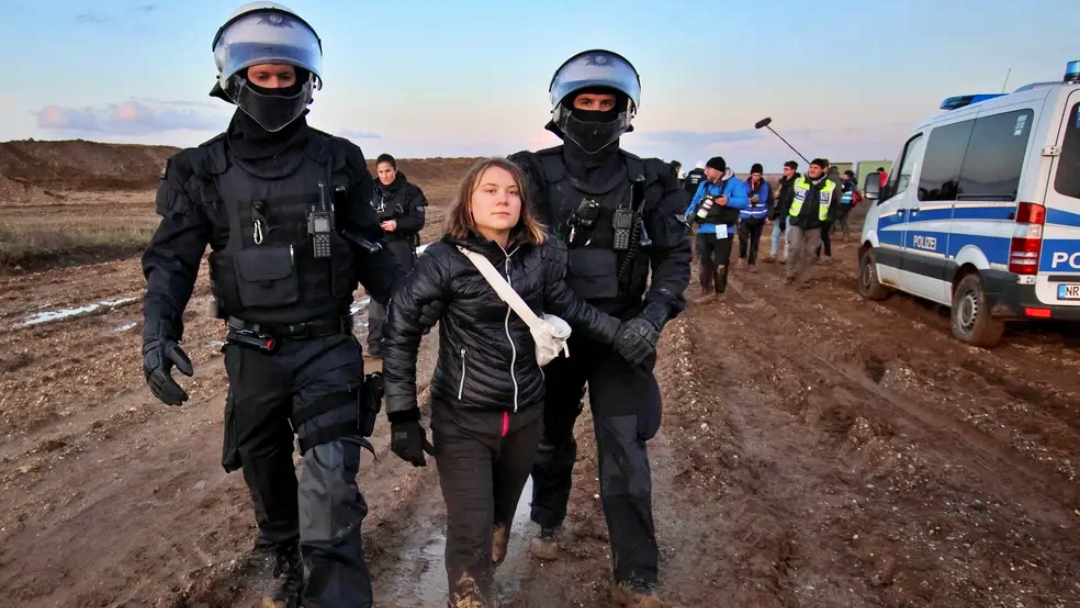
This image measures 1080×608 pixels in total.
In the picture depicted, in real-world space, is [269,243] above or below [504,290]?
above

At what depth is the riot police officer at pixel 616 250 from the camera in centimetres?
313

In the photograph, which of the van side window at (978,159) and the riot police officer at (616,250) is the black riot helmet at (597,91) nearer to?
the riot police officer at (616,250)

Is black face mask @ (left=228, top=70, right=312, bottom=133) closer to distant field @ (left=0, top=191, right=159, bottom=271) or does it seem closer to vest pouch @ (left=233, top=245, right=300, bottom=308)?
vest pouch @ (left=233, top=245, right=300, bottom=308)

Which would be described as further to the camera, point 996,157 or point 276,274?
point 996,157

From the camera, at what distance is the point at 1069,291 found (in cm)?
654

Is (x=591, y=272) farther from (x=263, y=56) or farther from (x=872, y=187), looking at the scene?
(x=872, y=187)

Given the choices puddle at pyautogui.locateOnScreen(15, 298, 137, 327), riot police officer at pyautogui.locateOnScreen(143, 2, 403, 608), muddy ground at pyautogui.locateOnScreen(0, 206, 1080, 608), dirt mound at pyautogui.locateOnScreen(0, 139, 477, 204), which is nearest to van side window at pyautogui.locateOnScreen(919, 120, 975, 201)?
muddy ground at pyautogui.locateOnScreen(0, 206, 1080, 608)

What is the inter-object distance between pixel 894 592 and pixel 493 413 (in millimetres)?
1937

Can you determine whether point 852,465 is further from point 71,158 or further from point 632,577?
point 71,158

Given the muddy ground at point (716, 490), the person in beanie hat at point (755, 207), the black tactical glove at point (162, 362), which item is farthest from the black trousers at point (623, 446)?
the person in beanie hat at point (755, 207)

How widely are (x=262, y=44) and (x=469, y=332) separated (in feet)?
4.50

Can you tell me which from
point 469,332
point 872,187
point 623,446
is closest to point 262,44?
point 469,332

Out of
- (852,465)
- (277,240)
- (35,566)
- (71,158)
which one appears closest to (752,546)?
(852,465)

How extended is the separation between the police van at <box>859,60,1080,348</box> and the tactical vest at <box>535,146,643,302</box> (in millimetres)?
5128
